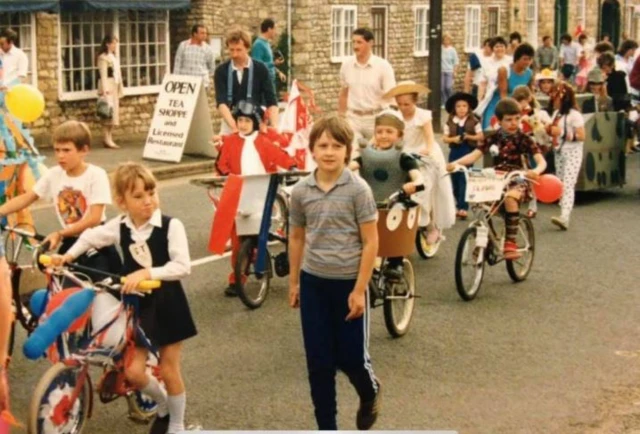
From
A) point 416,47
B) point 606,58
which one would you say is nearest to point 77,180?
point 606,58

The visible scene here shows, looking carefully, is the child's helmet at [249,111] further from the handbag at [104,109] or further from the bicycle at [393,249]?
the handbag at [104,109]

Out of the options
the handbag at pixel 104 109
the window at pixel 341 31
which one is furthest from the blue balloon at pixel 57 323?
the window at pixel 341 31

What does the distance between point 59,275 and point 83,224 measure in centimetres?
76

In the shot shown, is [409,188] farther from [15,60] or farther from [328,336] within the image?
[15,60]

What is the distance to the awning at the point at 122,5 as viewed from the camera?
21.8 m

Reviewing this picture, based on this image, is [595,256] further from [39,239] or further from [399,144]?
[39,239]

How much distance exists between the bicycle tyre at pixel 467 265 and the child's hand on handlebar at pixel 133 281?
14.2 ft

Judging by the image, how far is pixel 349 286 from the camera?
22.1ft

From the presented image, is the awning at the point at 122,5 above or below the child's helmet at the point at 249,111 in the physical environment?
above

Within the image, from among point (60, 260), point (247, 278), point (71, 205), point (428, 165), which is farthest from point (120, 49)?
point (60, 260)

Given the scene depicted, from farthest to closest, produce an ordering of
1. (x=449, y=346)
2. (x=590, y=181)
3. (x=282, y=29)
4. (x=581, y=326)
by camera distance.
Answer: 1. (x=282, y=29)
2. (x=590, y=181)
3. (x=581, y=326)
4. (x=449, y=346)

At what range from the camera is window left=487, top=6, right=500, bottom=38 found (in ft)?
131

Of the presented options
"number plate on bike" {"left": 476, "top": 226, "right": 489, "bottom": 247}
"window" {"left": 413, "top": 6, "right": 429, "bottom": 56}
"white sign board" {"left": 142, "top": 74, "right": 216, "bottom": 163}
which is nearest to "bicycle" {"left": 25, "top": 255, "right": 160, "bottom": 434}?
"number plate on bike" {"left": 476, "top": 226, "right": 489, "bottom": 247}

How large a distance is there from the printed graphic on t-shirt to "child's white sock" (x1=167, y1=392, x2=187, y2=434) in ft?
4.78
